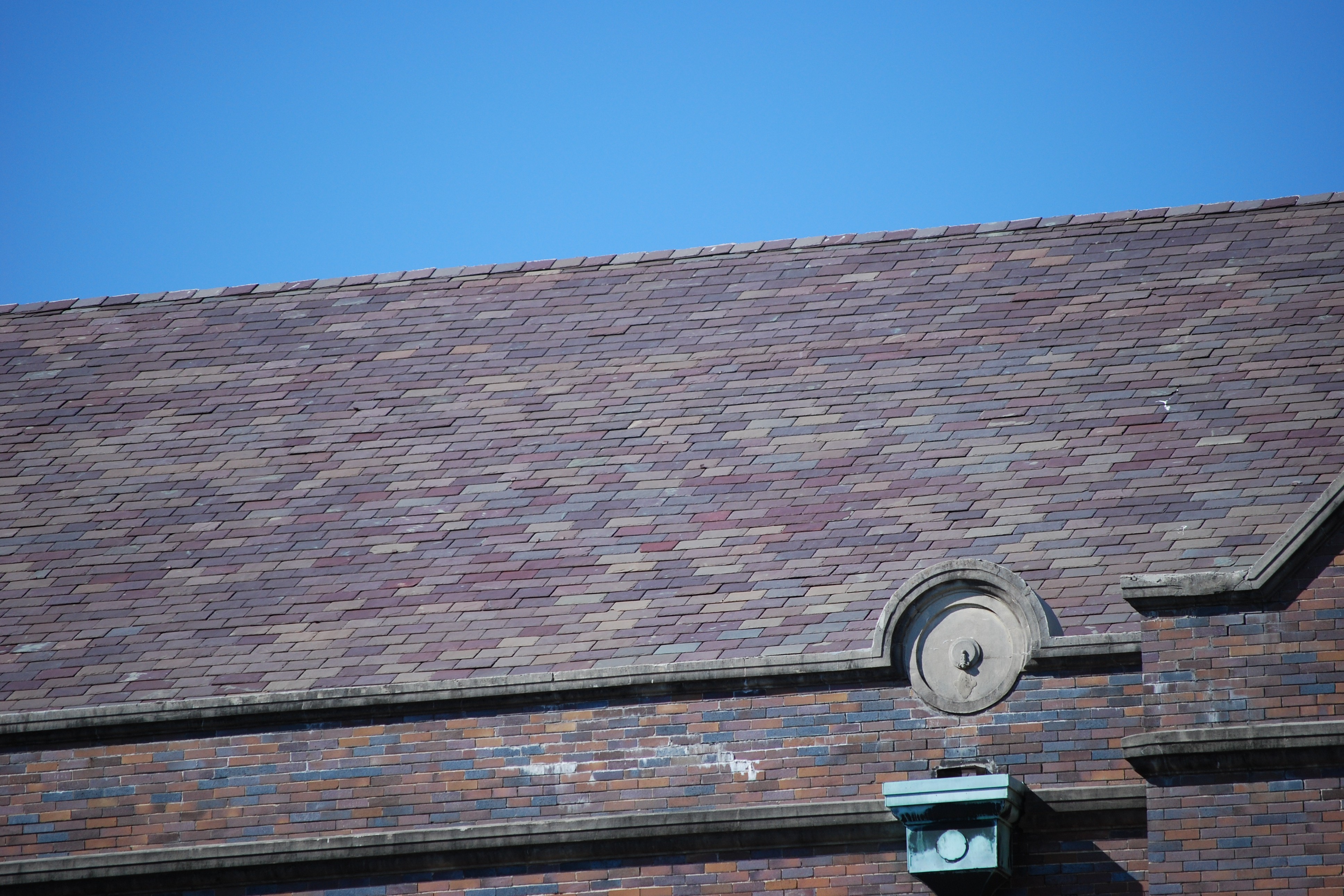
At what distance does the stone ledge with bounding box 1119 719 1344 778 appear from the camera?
10.9 m

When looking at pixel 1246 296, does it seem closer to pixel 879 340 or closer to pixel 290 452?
pixel 879 340

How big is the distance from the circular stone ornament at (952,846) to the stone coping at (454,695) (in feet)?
4.13

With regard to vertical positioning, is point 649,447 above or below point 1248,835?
above

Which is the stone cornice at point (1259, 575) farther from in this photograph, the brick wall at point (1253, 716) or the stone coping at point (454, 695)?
the stone coping at point (454, 695)

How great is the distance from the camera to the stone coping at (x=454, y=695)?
12.5 metres

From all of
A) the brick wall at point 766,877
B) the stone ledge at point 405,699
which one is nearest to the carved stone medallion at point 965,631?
the stone ledge at point 405,699

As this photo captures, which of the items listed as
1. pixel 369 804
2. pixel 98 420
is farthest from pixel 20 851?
pixel 98 420

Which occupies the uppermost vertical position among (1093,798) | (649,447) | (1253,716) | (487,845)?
(649,447)

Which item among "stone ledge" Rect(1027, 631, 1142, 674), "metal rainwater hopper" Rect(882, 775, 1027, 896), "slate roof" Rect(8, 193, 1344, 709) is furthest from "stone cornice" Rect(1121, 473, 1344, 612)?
"metal rainwater hopper" Rect(882, 775, 1027, 896)

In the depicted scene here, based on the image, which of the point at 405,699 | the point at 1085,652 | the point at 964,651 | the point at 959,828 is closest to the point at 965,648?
the point at 964,651

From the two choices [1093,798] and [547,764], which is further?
[547,764]

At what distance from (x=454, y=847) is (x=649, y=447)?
4364mm

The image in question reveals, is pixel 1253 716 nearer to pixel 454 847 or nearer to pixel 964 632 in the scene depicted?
pixel 964 632

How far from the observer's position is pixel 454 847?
1260cm
